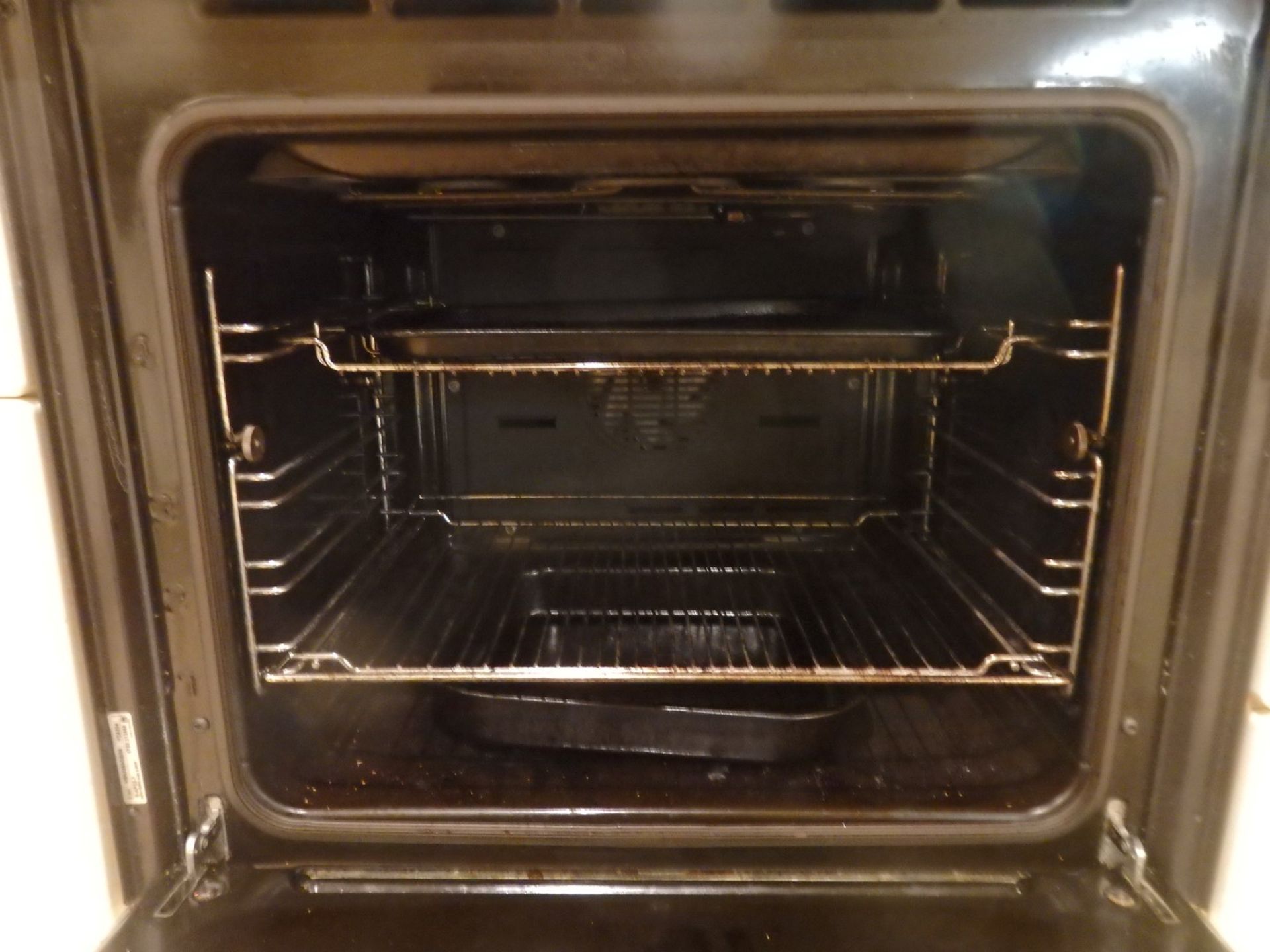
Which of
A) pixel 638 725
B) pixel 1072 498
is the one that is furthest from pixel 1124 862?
pixel 638 725

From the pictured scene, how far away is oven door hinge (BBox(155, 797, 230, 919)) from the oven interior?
0.05 m

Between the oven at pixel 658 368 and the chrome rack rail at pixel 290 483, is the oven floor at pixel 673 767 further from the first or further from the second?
the chrome rack rail at pixel 290 483

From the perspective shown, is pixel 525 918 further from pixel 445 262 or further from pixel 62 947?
pixel 445 262

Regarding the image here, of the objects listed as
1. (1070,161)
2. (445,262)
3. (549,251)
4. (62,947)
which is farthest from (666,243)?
(62,947)

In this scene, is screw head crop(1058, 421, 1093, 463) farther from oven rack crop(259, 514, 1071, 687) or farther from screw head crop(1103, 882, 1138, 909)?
screw head crop(1103, 882, 1138, 909)

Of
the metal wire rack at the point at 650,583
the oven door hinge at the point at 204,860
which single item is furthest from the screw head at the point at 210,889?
the metal wire rack at the point at 650,583

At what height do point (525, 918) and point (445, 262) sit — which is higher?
point (445, 262)

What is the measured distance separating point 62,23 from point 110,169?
10 centimetres

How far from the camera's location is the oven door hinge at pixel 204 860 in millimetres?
728

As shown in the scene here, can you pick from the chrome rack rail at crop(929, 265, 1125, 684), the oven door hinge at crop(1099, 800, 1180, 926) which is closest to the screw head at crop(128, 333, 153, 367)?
the chrome rack rail at crop(929, 265, 1125, 684)

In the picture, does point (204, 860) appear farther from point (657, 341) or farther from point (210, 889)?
point (657, 341)

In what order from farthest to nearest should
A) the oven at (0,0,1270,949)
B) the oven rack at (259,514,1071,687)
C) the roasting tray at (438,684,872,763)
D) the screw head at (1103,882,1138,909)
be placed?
1. the oven rack at (259,514,1071,687)
2. the roasting tray at (438,684,872,763)
3. the screw head at (1103,882,1138,909)
4. the oven at (0,0,1270,949)

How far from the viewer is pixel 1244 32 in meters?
0.61

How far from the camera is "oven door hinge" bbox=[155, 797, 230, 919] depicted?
2.39ft
